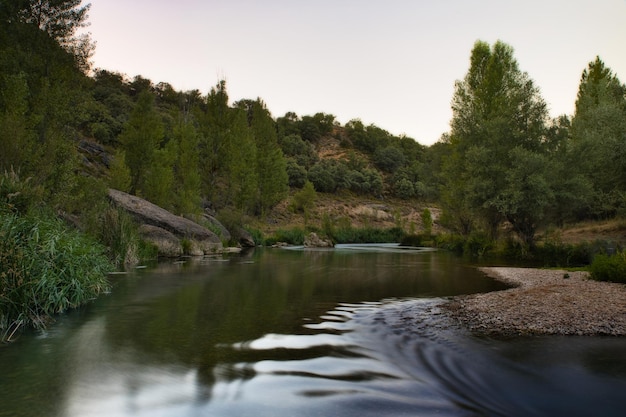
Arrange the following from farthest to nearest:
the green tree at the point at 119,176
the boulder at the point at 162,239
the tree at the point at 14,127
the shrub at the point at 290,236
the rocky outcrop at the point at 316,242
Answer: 1. the shrub at the point at 290,236
2. the rocky outcrop at the point at 316,242
3. the green tree at the point at 119,176
4. the boulder at the point at 162,239
5. the tree at the point at 14,127

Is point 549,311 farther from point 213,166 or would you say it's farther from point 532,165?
point 213,166

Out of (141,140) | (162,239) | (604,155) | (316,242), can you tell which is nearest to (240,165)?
(316,242)

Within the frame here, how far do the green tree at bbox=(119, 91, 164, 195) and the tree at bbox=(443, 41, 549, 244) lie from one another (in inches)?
905

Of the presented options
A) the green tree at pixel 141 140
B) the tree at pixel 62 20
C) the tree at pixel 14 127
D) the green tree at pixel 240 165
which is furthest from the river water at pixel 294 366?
the green tree at pixel 240 165

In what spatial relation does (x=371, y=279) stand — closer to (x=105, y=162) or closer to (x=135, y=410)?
(x=135, y=410)

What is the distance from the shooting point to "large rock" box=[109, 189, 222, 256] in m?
20.9

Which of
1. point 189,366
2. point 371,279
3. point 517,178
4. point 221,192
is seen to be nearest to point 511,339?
point 189,366

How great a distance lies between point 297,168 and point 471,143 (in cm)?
4256

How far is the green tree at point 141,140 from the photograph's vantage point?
1294 inches

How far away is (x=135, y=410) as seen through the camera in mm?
3742

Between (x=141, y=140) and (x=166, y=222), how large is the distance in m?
13.9

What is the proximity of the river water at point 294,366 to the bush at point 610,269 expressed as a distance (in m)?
6.25

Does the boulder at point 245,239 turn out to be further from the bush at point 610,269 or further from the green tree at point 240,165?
the bush at point 610,269

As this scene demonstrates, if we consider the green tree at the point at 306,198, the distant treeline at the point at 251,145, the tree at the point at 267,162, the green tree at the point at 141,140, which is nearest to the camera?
Result: the distant treeline at the point at 251,145
